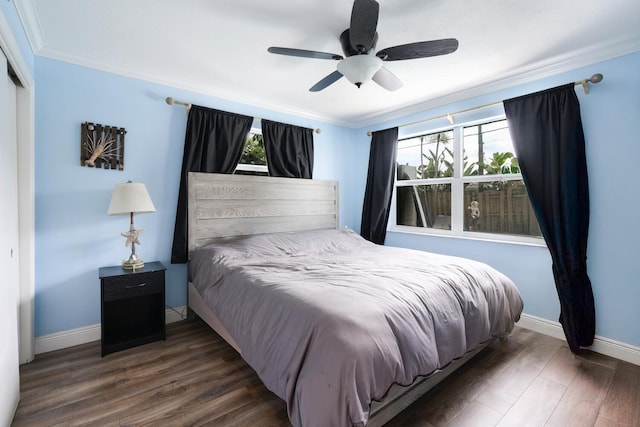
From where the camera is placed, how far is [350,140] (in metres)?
4.57

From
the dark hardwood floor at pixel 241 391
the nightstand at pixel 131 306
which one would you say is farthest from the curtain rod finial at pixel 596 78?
the nightstand at pixel 131 306

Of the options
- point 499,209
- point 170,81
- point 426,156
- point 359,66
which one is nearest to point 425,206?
point 426,156

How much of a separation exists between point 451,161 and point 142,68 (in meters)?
3.42

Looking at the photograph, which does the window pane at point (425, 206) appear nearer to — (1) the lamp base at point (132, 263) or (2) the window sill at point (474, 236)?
(2) the window sill at point (474, 236)

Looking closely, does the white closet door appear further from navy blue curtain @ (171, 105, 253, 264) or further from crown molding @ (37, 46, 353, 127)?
navy blue curtain @ (171, 105, 253, 264)

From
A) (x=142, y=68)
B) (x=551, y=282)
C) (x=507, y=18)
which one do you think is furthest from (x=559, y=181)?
(x=142, y=68)

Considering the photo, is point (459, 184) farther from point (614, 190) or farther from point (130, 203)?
point (130, 203)

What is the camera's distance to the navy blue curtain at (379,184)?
13.0 feet

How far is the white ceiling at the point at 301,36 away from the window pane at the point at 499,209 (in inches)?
40.9

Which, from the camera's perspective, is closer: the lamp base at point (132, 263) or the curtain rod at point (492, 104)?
the curtain rod at point (492, 104)

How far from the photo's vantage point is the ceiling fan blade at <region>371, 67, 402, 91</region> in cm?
225

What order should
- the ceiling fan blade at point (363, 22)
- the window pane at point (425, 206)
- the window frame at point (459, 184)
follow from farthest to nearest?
the window pane at point (425, 206), the window frame at point (459, 184), the ceiling fan blade at point (363, 22)

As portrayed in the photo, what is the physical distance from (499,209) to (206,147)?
3.22 m

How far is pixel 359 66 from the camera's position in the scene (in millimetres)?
1956
